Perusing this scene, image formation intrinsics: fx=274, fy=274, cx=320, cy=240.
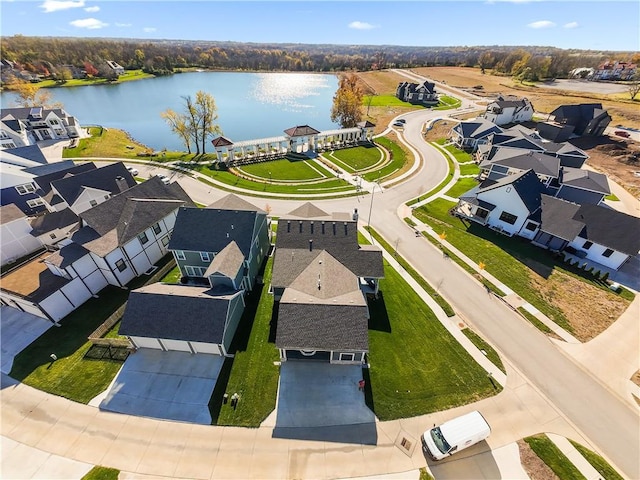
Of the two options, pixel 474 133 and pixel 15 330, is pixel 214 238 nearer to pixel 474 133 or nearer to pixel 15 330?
pixel 15 330

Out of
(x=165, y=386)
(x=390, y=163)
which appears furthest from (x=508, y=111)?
(x=165, y=386)

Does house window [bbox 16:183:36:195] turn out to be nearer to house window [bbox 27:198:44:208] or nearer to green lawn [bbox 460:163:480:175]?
house window [bbox 27:198:44:208]

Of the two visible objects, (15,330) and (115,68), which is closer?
(15,330)

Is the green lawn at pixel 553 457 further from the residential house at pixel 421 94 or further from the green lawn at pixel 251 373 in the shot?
the residential house at pixel 421 94

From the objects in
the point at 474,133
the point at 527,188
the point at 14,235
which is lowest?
the point at 14,235

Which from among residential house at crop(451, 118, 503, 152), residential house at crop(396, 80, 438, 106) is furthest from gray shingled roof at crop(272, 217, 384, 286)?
residential house at crop(396, 80, 438, 106)

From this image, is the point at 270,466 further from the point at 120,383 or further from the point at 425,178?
the point at 425,178
